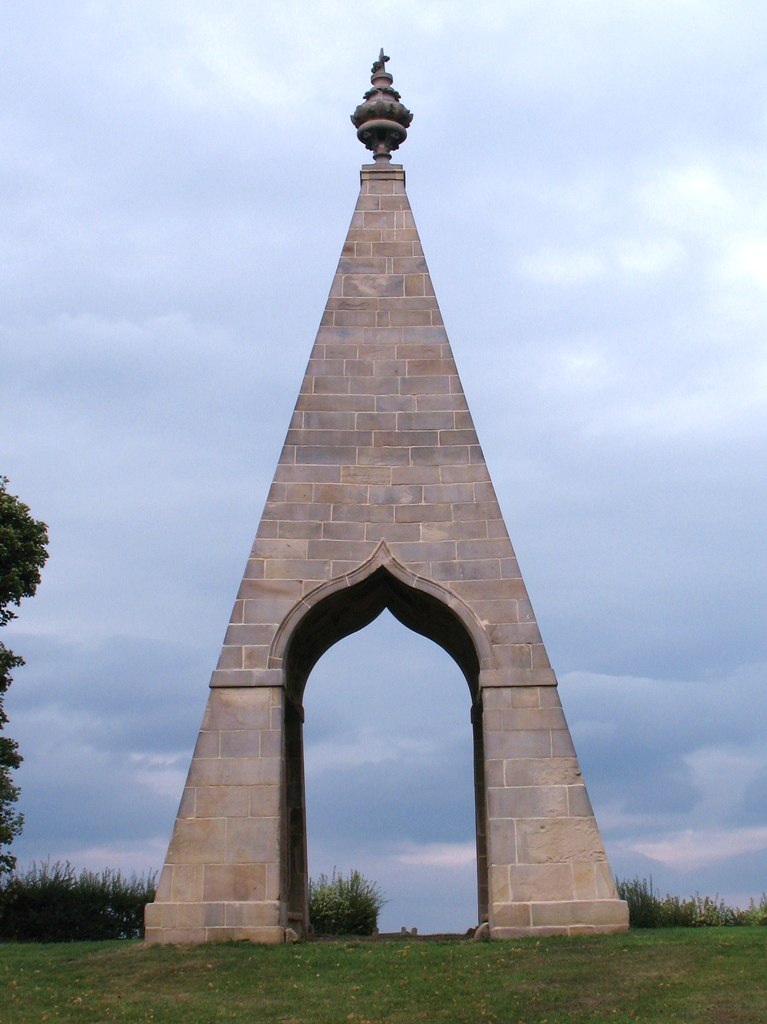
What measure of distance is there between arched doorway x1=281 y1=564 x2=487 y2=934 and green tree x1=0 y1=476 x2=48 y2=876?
19.2 feet

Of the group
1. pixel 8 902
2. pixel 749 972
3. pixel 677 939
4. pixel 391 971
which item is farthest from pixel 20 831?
pixel 749 972

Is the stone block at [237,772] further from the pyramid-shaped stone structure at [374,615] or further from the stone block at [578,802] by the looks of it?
the stone block at [578,802]

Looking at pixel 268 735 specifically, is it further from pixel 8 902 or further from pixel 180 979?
pixel 8 902

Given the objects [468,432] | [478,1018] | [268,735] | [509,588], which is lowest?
[478,1018]

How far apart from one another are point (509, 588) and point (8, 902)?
1178 cm

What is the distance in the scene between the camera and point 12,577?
21.8 m

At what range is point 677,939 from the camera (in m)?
15.5

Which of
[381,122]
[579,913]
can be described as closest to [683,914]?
[579,913]

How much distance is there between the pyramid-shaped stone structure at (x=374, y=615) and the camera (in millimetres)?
16078

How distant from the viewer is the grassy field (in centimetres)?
1205

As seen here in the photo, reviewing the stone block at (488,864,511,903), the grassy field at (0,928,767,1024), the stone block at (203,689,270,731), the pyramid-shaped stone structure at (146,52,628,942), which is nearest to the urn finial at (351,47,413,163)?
the pyramid-shaped stone structure at (146,52,628,942)

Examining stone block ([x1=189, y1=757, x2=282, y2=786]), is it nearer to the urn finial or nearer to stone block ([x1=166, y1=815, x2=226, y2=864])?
stone block ([x1=166, y1=815, x2=226, y2=864])

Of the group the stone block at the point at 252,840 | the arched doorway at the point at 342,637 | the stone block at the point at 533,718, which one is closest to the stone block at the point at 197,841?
the stone block at the point at 252,840

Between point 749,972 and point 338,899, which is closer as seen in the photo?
point 749,972
